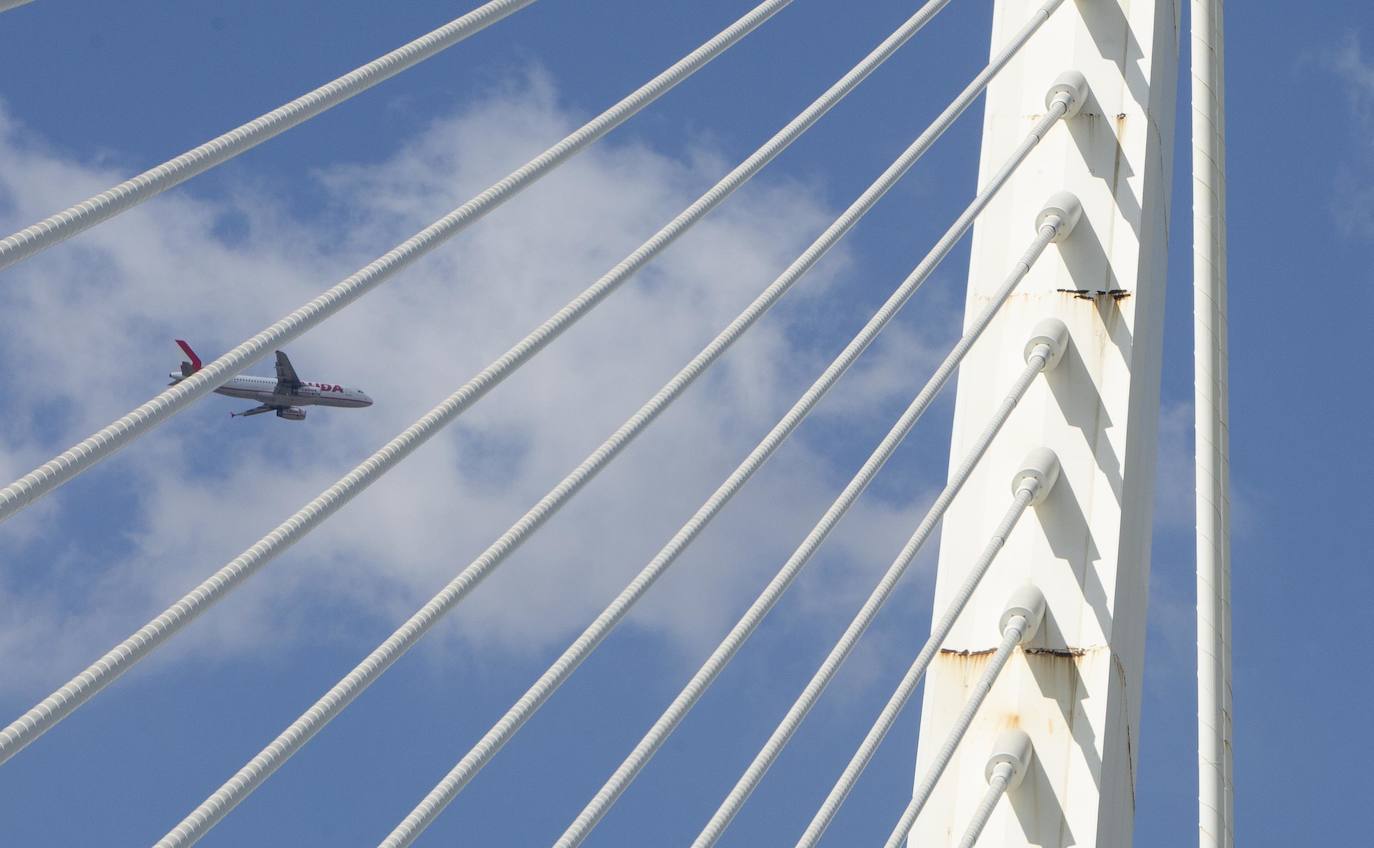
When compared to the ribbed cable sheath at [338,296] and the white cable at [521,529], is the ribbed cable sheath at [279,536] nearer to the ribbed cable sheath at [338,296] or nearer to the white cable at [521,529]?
the ribbed cable sheath at [338,296]

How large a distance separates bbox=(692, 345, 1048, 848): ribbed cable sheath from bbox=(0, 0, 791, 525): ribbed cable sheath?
73 cm

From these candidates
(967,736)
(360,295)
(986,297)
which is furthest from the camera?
(986,297)

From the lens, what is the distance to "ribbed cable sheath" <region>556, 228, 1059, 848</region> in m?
2.41

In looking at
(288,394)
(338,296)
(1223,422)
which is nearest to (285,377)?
(288,394)

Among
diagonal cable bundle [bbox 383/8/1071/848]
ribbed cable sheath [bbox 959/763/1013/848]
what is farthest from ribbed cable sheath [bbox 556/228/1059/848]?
ribbed cable sheath [bbox 959/763/1013/848]

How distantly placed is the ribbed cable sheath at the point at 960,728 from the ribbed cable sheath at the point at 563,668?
0.50m

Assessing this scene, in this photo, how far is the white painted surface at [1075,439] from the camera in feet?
10.2

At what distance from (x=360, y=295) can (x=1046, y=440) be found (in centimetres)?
148

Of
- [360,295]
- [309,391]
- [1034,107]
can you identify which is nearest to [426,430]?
[360,295]

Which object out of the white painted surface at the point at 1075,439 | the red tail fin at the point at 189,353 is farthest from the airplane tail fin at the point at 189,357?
the white painted surface at the point at 1075,439

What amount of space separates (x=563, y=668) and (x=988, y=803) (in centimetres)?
85

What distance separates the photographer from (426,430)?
223 cm

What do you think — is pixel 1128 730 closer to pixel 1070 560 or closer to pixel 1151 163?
pixel 1070 560

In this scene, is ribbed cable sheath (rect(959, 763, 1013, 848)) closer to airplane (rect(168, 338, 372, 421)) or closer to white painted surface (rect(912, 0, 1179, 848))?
white painted surface (rect(912, 0, 1179, 848))
